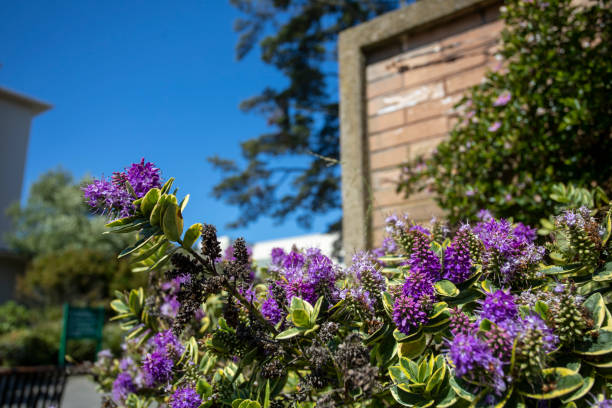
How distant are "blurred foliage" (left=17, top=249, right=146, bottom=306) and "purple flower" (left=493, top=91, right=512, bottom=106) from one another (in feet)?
55.9

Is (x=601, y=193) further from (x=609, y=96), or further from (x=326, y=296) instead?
(x=326, y=296)

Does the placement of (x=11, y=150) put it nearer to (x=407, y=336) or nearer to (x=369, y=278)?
(x=369, y=278)

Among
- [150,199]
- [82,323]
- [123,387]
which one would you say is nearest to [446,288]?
[150,199]

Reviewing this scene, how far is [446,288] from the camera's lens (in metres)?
1.07

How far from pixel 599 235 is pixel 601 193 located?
3.36 ft

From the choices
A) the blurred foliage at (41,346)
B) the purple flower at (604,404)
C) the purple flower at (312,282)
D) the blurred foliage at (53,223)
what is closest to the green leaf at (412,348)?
the purple flower at (312,282)

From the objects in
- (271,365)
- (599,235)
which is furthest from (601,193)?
(271,365)

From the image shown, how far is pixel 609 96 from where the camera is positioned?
8.11 ft

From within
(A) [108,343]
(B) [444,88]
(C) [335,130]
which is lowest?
(A) [108,343]

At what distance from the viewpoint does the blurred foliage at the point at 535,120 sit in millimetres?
2528

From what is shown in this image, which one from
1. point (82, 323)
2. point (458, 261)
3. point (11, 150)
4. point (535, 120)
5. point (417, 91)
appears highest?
point (11, 150)

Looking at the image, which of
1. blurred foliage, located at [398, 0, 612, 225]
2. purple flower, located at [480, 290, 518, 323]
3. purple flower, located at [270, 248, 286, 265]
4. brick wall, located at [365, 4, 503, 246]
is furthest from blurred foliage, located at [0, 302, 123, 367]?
purple flower, located at [480, 290, 518, 323]

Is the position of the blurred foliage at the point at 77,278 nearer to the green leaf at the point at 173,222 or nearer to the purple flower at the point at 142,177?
the purple flower at the point at 142,177

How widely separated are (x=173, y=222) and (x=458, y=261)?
70 cm
